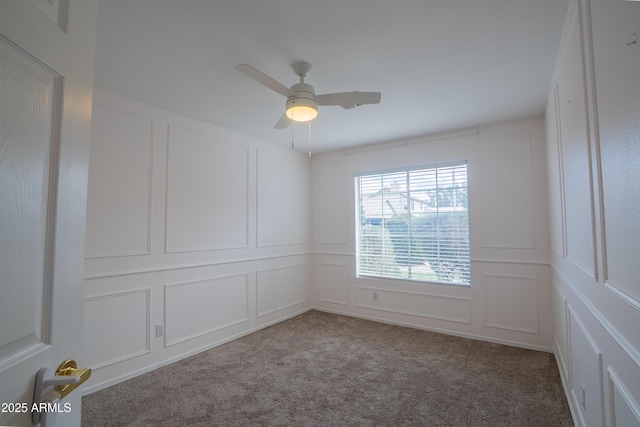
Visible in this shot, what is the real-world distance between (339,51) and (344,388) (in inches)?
107

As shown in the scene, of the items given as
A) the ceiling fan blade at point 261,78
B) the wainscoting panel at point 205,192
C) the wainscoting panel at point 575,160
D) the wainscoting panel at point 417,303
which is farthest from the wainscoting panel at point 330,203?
the wainscoting panel at point 575,160

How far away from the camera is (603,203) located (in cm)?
132

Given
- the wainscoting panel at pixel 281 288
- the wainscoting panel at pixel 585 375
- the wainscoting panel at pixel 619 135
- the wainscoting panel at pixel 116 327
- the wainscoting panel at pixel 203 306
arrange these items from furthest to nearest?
1. the wainscoting panel at pixel 281 288
2. the wainscoting panel at pixel 203 306
3. the wainscoting panel at pixel 116 327
4. the wainscoting panel at pixel 585 375
5. the wainscoting panel at pixel 619 135

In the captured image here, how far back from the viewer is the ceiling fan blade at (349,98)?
2.21 metres

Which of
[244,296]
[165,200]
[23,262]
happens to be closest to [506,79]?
[23,262]

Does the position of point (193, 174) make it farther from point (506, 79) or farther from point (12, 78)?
point (506, 79)

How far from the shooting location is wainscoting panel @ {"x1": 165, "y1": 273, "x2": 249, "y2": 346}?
3217 millimetres

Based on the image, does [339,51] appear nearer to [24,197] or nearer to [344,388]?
[24,197]

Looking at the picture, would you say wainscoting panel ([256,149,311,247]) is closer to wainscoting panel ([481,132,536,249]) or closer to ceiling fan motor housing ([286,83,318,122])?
ceiling fan motor housing ([286,83,318,122])

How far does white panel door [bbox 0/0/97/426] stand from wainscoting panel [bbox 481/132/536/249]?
13.1 feet

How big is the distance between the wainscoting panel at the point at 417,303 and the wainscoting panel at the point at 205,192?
6.64 ft

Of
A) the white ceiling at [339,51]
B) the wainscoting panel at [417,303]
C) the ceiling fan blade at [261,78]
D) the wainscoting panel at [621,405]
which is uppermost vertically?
the white ceiling at [339,51]

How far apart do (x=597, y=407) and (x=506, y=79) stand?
239 cm

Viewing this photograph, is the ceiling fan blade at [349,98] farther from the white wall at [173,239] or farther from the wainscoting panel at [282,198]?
the wainscoting panel at [282,198]
